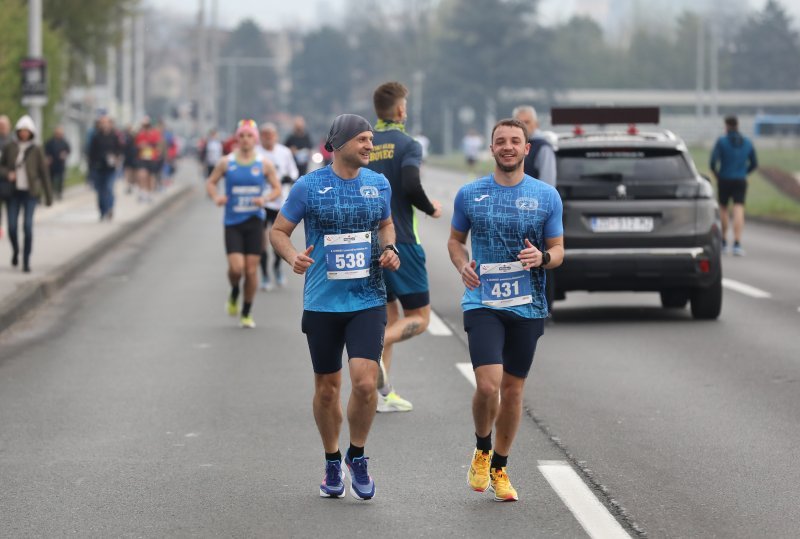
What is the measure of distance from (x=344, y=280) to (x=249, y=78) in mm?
160399

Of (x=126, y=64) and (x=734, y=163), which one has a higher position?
(x=126, y=64)

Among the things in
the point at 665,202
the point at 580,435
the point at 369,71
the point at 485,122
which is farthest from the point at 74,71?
the point at 369,71

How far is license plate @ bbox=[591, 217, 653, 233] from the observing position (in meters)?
14.4

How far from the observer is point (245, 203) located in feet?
47.4

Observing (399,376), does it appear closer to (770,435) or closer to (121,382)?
(121,382)

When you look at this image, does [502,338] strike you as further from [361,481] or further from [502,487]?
[361,481]

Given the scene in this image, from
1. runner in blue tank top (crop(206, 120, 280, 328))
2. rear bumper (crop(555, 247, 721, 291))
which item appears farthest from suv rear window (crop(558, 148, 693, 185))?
runner in blue tank top (crop(206, 120, 280, 328))

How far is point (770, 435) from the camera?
8844 millimetres

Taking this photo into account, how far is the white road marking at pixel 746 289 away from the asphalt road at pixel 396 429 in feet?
3.60

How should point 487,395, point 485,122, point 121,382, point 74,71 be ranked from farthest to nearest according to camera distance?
point 485,122, point 74,71, point 121,382, point 487,395

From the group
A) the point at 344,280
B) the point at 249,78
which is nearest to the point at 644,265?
the point at 344,280

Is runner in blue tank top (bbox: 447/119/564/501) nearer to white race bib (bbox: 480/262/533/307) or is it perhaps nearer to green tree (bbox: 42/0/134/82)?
white race bib (bbox: 480/262/533/307)

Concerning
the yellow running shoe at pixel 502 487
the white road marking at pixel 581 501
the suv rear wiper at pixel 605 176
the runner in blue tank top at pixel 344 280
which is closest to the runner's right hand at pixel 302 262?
the runner in blue tank top at pixel 344 280

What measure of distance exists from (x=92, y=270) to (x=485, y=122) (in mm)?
95081
